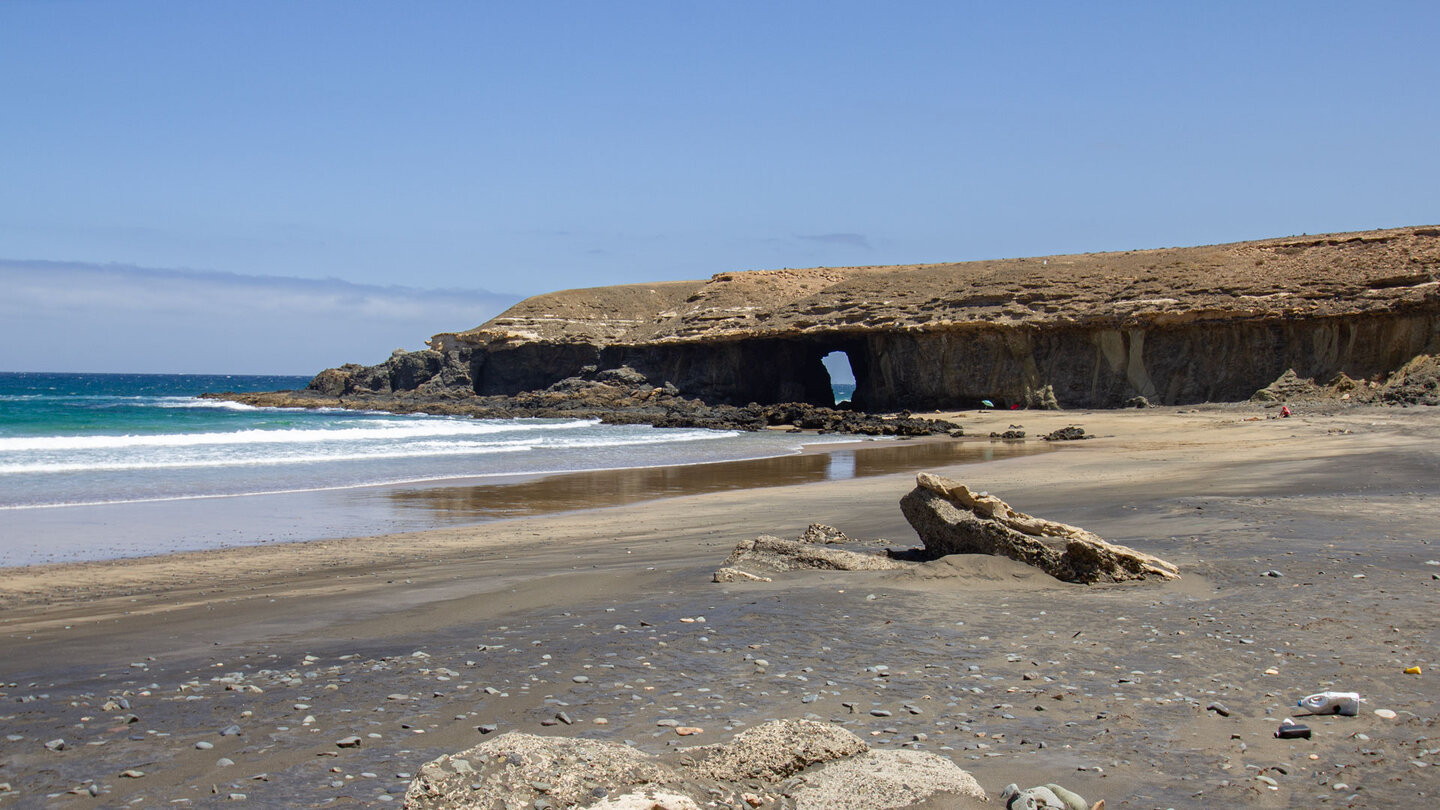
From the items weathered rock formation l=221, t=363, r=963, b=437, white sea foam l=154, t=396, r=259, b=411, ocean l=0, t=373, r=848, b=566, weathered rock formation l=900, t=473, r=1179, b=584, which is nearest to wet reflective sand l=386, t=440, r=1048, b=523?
ocean l=0, t=373, r=848, b=566

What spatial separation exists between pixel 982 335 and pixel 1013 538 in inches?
1322

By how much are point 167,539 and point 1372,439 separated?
20.7 m

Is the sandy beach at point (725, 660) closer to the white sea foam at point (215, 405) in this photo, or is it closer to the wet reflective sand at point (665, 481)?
the wet reflective sand at point (665, 481)

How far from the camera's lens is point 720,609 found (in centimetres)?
687

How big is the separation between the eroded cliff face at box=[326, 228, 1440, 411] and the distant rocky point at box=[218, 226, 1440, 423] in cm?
8

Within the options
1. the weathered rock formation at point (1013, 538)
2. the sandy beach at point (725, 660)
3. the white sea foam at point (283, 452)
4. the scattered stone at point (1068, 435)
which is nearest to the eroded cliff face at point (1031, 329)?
the scattered stone at point (1068, 435)

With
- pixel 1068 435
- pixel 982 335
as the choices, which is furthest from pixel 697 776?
pixel 982 335

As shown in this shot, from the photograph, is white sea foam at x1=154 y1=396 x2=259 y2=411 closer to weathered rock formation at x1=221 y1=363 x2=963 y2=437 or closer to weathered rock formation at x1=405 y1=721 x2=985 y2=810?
weathered rock formation at x1=221 y1=363 x2=963 y2=437

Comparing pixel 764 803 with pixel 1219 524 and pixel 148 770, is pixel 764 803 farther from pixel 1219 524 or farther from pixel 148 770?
pixel 1219 524

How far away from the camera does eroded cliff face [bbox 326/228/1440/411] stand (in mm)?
33188

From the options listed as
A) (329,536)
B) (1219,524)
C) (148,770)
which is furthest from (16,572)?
(1219,524)

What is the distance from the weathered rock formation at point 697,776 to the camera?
10.7 feet

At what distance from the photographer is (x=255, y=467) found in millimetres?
21016

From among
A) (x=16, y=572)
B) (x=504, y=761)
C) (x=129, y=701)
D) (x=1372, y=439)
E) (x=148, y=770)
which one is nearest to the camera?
(x=504, y=761)
